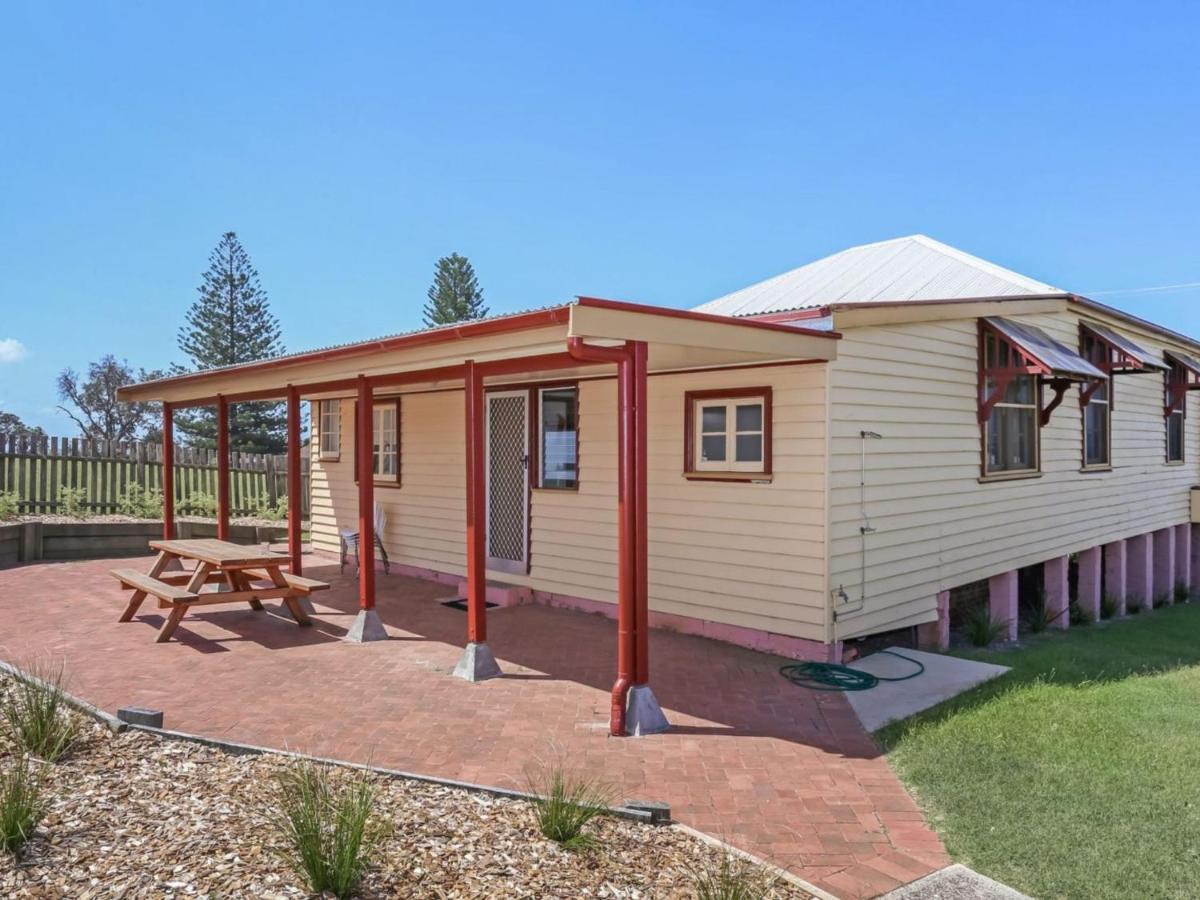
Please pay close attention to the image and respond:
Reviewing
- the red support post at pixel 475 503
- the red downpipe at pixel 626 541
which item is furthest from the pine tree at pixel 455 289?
the red downpipe at pixel 626 541

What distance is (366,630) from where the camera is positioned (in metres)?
7.02

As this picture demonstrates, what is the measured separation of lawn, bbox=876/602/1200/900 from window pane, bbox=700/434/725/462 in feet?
8.95

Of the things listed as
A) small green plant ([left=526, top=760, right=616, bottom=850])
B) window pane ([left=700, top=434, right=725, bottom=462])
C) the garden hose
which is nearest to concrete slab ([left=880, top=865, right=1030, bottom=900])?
small green plant ([left=526, top=760, right=616, bottom=850])

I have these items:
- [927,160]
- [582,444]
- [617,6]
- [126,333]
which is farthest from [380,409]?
[126,333]

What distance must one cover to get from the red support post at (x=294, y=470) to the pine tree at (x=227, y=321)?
31.2m

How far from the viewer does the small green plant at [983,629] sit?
8484 mm

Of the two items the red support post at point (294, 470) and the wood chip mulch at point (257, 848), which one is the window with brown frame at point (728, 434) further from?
the red support post at point (294, 470)

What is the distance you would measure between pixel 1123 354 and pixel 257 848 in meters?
11.0

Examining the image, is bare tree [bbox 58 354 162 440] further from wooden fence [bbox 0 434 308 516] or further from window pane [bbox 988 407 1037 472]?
window pane [bbox 988 407 1037 472]

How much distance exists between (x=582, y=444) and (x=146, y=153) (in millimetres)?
21871

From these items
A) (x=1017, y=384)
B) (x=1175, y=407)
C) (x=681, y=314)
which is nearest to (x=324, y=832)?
(x=681, y=314)

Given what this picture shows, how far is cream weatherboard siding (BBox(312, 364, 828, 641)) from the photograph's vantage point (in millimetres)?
6430

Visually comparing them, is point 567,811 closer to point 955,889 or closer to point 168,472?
point 955,889

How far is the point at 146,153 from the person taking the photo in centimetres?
2323
